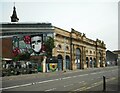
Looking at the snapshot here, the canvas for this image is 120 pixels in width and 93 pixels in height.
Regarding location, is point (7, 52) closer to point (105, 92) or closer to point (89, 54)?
point (89, 54)

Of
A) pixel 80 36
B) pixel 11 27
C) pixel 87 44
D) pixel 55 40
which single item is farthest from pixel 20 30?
pixel 87 44

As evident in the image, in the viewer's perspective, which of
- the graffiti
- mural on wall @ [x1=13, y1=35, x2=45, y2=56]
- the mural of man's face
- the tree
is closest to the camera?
the tree

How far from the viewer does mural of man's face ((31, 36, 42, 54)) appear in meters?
62.0

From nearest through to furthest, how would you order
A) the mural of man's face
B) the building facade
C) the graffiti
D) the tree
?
the tree, the graffiti, the mural of man's face, the building facade

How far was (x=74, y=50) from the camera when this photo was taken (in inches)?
2940

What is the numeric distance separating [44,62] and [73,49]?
17.0m

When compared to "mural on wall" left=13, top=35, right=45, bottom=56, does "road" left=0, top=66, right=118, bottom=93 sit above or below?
below

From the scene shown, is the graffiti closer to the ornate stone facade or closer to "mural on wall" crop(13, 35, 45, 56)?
the ornate stone facade

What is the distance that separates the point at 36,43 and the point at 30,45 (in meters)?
1.48

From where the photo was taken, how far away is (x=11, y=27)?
68812mm

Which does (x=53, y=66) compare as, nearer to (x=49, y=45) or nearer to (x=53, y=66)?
(x=53, y=66)

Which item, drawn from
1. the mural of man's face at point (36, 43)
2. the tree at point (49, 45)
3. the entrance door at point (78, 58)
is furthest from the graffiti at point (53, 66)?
the entrance door at point (78, 58)

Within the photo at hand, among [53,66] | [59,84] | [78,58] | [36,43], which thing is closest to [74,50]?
[78,58]

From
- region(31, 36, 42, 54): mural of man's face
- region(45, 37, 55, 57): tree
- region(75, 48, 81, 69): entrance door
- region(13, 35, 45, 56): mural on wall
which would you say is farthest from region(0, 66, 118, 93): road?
region(75, 48, 81, 69): entrance door
